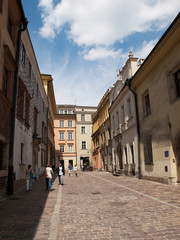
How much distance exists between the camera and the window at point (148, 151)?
15.1 metres

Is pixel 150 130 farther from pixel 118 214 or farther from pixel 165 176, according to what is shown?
pixel 118 214

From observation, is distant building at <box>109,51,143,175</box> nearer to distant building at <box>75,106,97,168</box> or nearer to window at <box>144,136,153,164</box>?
window at <box>144,136,153,164</box>

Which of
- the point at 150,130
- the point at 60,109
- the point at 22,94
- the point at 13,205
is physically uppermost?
the point at 60,109

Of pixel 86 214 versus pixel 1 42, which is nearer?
pixel 86 214

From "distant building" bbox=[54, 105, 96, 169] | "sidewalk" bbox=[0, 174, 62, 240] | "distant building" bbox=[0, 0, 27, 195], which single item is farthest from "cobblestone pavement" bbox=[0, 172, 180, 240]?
"distant building" bbox=[54, 105, 96, 169]

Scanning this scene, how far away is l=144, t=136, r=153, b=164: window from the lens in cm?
1509

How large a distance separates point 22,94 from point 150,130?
947 centimetres

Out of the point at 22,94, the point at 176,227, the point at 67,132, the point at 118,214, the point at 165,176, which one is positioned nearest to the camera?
the point at 176,227

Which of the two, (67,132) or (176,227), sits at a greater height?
(67,132)

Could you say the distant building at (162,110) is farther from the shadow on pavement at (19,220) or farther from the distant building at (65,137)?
the distant building at (65,137)

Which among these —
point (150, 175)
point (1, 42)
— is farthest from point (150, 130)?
point (1, 42)

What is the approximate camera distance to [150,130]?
14797 mm

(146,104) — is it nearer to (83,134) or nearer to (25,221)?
(25,221)

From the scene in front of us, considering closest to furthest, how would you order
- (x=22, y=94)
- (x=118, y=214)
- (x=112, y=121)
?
(x=118, y=214) < (x=22, y=94) < (x=112, y=121)
